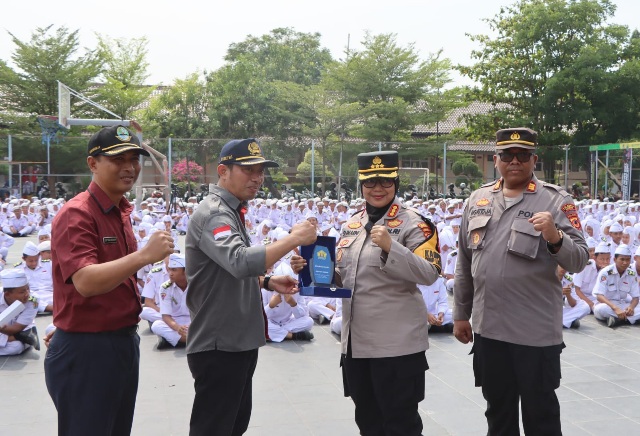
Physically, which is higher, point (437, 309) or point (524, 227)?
point (524, 227)

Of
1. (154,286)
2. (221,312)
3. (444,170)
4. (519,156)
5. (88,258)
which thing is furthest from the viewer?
(444,170)

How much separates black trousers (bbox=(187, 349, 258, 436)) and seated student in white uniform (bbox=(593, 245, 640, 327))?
6.71 meters

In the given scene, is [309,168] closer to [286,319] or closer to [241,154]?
[286,319]

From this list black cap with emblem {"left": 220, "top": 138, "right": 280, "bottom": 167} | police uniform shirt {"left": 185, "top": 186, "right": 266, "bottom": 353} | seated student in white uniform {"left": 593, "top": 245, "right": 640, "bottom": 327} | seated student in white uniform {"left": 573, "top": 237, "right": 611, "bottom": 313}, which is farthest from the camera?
seated student in white uniform {"left": 573, "top": 237, "right": 611, "bottom": 313}

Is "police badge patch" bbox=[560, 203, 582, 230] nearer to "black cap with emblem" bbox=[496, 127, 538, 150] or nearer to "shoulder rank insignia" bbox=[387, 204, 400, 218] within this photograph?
"black cap with emblem" bbox=[496, 127, 538, 150]

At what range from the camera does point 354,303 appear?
3.15 m

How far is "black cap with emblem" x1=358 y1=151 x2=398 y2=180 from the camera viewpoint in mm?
3102

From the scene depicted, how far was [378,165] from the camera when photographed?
311cm

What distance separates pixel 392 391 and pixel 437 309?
17.5 feet

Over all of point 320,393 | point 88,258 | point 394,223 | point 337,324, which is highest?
point 394,223

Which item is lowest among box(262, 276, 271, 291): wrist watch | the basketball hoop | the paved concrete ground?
the paved concrete ground

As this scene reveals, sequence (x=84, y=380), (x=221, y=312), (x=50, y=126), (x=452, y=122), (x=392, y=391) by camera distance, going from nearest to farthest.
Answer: (x=84, y=380), (x=221, y=312), (x=392, y=391), (x=50, y=126), (x=452, y=122)

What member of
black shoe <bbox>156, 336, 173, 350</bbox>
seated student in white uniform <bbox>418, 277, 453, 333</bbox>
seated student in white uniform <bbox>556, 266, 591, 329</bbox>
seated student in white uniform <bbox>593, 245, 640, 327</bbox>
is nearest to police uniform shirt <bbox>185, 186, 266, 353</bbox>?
black shoe <bbox>156, 336, 173, 350</bbox>

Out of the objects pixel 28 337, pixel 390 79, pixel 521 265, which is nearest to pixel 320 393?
pixel 521 265
